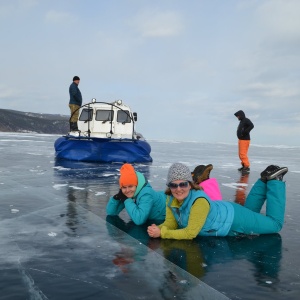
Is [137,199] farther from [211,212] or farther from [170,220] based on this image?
[211,212]

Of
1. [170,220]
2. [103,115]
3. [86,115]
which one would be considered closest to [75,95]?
[86,115]

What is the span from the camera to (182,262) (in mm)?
2943

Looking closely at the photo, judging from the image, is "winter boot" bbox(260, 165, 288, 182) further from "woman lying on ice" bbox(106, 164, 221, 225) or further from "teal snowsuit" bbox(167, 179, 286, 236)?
"woman lying on ice" bbox(106, 164, 221, 225)

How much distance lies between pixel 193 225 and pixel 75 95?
1069cm

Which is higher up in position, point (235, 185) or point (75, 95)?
point (75, 95)

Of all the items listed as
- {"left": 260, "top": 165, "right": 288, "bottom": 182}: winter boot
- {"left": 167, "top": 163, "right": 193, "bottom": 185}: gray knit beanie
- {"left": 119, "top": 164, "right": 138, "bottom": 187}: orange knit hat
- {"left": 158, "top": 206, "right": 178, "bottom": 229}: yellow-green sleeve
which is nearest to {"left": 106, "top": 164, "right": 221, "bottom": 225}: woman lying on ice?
{"left": 119, "top": 164, "right": 138, "bottom": 187}: orange knit hat

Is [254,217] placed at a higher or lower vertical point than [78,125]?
lower

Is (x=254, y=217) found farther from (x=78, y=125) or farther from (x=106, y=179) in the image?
(x=78, y=125)

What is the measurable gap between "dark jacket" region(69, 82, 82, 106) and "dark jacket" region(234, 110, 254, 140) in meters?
5.82

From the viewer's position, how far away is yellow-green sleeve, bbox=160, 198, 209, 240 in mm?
3375

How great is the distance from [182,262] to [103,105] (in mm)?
11417

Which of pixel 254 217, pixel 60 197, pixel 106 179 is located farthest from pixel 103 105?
pixel 254 217

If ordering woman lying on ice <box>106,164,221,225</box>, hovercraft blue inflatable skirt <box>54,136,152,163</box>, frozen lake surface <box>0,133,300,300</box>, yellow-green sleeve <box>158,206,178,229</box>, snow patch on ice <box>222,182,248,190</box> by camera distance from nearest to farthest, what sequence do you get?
frozen lake surface <box>0,133,300,300</box>
yellow-green sleeve <box>158,206,178,229</box>
woman lying on ice <box>106,164,221,225</box>
snow patch on ice <box>222,182,248,190</box>
hovercraft blue inflatable skirt <box>54,136,152,163</box>

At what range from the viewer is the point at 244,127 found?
11320 mm
